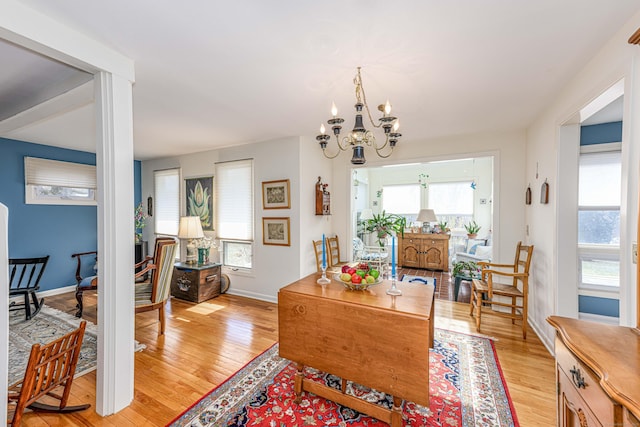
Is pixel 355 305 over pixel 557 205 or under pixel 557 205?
under

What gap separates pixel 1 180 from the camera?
3.73m

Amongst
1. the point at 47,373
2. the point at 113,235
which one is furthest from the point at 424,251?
the point at 47,373

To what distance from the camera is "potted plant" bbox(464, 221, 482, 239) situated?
6172 millimetres

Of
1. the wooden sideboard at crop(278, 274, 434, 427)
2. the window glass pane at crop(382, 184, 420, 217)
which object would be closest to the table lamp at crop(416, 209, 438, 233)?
the window glass pane at crop(382, 184, 420, 217)

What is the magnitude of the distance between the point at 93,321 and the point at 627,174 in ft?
16.3

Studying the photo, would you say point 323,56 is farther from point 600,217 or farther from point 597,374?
point 600,217

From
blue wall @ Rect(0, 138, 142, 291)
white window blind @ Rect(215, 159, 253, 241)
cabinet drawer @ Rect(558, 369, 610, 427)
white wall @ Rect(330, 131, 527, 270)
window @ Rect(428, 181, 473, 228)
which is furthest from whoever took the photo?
window @ Rect(428, 181, 473, 228)

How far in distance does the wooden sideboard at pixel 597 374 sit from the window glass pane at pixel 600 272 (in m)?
2.70

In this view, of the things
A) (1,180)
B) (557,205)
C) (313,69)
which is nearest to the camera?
(313,69)

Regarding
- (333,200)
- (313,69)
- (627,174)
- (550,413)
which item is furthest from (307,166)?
(550,413)

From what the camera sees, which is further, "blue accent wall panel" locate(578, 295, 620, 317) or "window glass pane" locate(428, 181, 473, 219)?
"window glass pane" locate(428, 181, 473, 219)

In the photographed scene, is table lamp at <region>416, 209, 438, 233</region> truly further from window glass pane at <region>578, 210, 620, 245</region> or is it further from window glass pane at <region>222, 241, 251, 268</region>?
window glass pane at <region>222, 241, 251, 268</region>

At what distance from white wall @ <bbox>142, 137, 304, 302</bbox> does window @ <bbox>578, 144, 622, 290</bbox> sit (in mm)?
3266

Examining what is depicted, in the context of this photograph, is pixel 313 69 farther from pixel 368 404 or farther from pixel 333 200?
pixel 333 200
